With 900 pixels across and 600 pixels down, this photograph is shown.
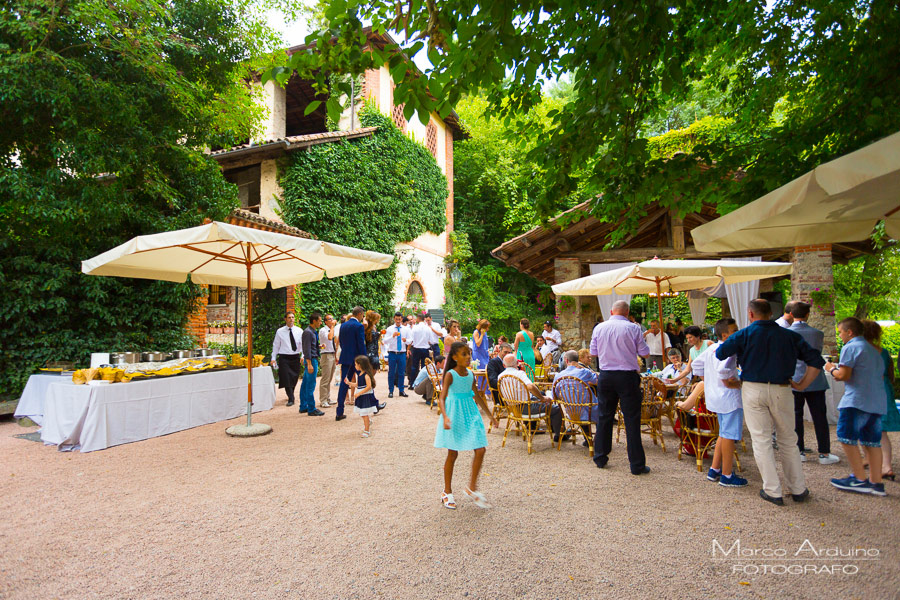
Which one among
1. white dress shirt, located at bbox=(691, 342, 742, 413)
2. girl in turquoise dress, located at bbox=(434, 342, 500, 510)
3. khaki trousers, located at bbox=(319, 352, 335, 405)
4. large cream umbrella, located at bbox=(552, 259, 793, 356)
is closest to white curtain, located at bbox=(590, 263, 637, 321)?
large cream umbrella, located at bbox=(552, 259, 793, 356)

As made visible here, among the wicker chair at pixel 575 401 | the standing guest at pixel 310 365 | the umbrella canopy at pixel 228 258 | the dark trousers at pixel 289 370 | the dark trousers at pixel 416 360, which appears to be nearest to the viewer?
the umbrella canopy at pixel 228 258

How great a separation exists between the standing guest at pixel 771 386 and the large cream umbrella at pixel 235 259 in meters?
4.30

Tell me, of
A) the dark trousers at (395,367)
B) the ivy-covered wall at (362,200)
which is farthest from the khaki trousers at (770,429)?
the ivy-covered wall at (362,200)

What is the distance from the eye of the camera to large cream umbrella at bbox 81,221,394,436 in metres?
A: 5.20

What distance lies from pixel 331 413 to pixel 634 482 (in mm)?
5063

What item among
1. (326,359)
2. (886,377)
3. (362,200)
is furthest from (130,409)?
(362,200)

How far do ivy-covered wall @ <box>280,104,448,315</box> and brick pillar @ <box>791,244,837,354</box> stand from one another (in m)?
10.4

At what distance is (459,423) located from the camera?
12.6ft

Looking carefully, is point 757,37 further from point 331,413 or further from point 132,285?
point 132,285

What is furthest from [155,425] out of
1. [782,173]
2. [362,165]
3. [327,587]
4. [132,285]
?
[362,165]

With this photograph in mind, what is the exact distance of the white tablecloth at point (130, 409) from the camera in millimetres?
5613

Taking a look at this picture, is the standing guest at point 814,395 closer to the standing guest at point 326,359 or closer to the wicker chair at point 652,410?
the wicker chair at point 652,410

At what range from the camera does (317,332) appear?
838cm

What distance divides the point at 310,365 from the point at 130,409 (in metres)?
2.73
